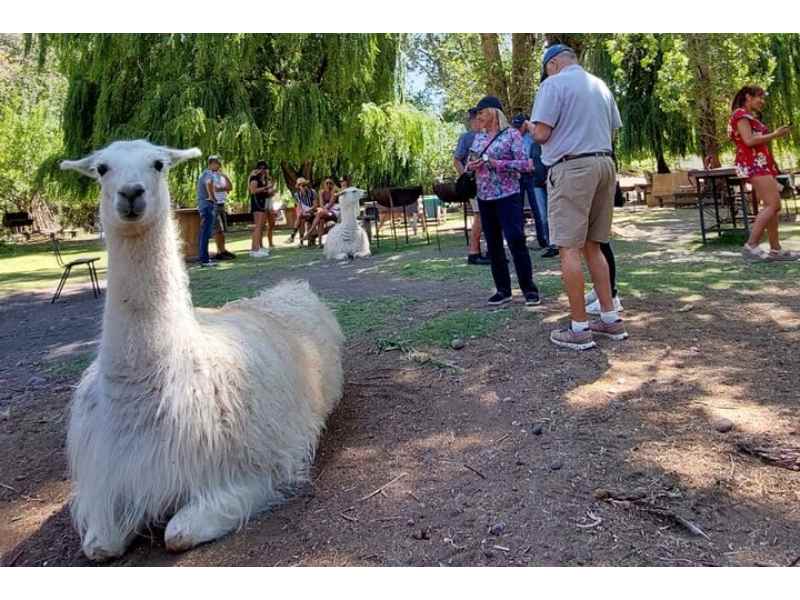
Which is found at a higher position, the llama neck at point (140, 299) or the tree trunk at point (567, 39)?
the tree trunk at point (567, 39)

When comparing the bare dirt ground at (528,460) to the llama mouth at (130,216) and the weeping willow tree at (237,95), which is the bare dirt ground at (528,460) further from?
the weeping willow tree at (237,95)

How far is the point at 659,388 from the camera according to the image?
Answer: 13.1 feet

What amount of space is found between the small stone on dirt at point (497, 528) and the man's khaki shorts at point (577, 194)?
95.7 inches

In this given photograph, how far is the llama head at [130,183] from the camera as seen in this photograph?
9.14 ft

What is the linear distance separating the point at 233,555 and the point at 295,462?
2.03ft

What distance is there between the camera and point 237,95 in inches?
707

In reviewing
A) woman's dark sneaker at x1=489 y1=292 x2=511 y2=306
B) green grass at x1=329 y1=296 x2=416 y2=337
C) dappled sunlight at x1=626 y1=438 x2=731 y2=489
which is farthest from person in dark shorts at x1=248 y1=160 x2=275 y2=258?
dappled sunlight at x1=626 y1=438 x2=731 y2=489

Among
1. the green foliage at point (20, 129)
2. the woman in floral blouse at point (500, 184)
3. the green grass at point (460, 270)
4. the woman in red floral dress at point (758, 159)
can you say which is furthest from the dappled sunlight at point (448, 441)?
the green foliage at point (20, 129)

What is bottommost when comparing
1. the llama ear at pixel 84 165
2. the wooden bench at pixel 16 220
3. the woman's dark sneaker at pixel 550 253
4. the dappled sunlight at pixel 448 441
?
the dappled sunlight at pixel 448 441

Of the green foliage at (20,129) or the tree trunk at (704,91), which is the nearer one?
the tree trunk at (704,91)

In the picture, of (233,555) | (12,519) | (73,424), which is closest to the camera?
(233,555)

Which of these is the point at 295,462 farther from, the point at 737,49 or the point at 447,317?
the point at 737,49

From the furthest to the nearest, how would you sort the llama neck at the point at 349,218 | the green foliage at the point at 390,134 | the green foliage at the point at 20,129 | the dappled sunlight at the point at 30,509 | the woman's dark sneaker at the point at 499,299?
1. the green foliage at the point at 20,129
2. the green foliage at the point at 390,134
3. the llama neck at the point at 349,218
4. the woman's dark sneaker at the point at 499,299
5. the dappled sunlight at the point at 30,509

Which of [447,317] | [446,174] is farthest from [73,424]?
[446,174]
